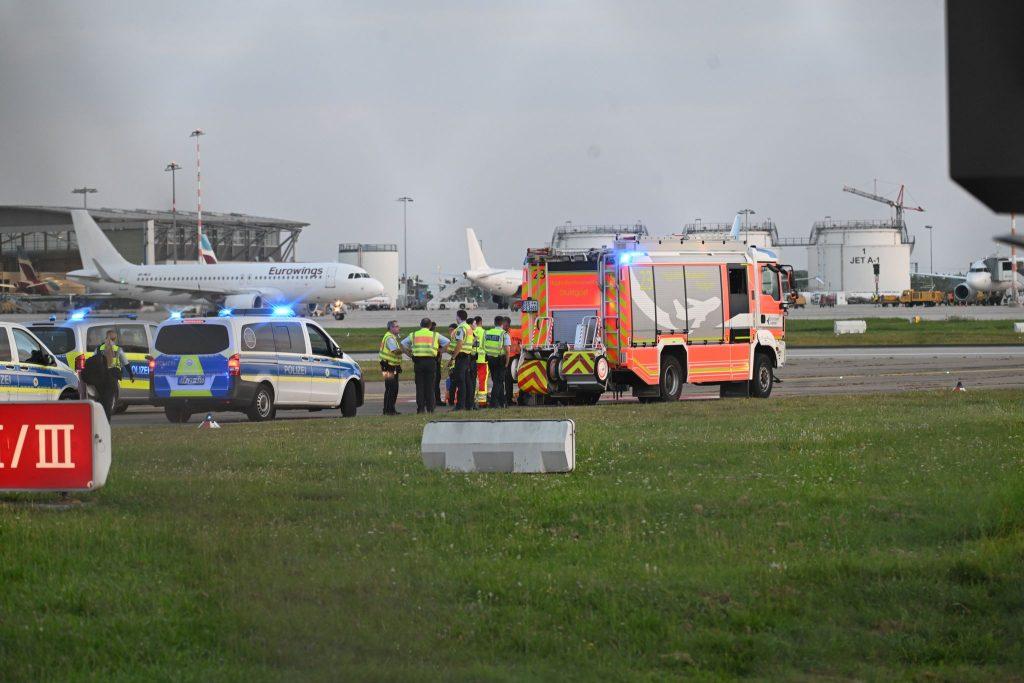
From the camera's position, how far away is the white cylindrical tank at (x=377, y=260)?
156m

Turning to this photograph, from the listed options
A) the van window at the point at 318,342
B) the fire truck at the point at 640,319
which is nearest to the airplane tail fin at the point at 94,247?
the van window at the point at 318,342

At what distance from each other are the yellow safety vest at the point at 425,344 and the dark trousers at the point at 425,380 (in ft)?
0.33

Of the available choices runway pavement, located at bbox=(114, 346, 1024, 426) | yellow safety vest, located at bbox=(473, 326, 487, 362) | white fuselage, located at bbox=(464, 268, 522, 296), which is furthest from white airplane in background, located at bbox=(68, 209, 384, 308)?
yellow safety vest, located at bbox=(473, 326, 487, 362)

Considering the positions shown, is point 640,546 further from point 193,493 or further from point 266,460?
point 266,460

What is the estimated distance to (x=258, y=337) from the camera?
83.7 feet

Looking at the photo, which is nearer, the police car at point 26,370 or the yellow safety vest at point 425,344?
the police car at point 26,370

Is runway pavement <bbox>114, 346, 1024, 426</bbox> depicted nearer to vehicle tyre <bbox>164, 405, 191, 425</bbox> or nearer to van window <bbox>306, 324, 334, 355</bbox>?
vehicle tyre <bbox>164, 405, 191, 425</bbox>

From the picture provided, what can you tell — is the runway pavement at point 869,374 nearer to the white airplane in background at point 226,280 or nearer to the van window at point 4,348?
the van window at point 4,348

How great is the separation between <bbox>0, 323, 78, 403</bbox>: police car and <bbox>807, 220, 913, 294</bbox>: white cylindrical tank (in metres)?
128

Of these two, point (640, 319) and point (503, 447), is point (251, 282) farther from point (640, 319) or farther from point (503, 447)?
point (503, 447)

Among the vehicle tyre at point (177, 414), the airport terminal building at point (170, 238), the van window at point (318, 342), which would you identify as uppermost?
the airport terminal building at point (170, 238)

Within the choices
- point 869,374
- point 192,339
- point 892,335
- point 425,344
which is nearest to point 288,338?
point 192,339

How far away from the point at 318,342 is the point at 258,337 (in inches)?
68.9

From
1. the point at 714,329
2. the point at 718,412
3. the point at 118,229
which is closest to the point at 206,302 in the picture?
the point at 118,229
